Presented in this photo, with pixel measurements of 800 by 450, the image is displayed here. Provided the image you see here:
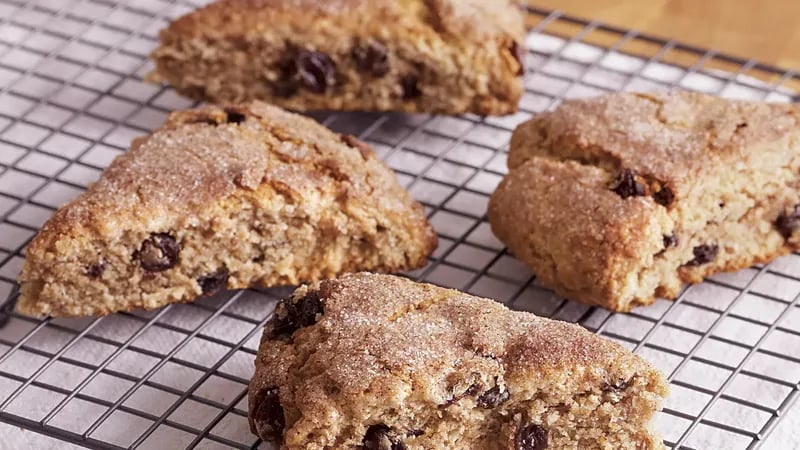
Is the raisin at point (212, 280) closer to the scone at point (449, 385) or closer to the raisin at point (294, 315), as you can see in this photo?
the raisin at point (294, 315)

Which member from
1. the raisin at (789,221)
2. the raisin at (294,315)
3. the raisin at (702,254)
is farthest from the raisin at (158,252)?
the raisin at (789,221)

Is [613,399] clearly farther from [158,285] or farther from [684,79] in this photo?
→ [684,79]

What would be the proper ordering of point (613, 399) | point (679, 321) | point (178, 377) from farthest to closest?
point (679, 321) < point (178, 377) < point (613, 399)

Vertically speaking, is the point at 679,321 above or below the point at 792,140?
below

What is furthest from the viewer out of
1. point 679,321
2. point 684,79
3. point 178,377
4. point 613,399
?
point 684,79

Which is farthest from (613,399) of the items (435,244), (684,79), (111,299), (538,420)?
(684,79)

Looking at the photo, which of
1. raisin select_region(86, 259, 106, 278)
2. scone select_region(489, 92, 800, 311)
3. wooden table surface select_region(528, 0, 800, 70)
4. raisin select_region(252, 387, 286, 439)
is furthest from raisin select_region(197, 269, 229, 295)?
wooden table surface select_region(528, 0, 800, 70)

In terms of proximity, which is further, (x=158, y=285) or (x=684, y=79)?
(x=684, y=79)
